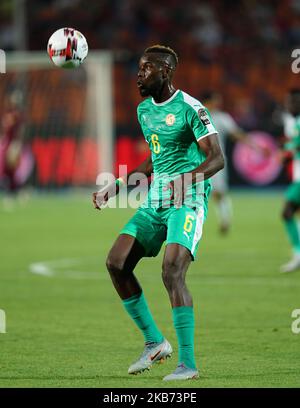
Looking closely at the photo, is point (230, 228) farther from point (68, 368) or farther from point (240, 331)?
point (68, 368)

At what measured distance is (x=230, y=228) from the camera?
20.8 meters

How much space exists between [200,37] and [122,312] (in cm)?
2453

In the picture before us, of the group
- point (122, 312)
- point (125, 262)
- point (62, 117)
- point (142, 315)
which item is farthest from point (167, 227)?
point (62, 117)

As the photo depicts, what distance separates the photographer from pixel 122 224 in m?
21.9

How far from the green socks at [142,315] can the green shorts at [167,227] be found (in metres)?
0.35

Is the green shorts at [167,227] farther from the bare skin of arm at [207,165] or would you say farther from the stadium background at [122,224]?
the stadium background at [122,224]

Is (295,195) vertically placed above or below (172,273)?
above

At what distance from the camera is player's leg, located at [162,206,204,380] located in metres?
7.06

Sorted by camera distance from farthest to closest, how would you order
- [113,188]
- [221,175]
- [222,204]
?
[221,175]
[222,204]
[113,188]

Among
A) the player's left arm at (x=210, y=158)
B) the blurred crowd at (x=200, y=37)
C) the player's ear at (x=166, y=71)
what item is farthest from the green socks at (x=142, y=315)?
the blurred crowd at (x=200, y=37)

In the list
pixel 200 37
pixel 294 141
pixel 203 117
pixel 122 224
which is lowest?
pixel 203 117

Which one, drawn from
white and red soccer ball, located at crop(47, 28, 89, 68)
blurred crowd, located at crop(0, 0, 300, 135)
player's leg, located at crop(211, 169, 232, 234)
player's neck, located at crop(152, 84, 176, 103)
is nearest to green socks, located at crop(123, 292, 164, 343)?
player's neck, located at crop(152, 84, 176, 103)

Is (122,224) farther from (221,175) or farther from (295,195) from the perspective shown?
(295,195)

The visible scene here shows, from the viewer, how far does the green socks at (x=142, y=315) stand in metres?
7.59
